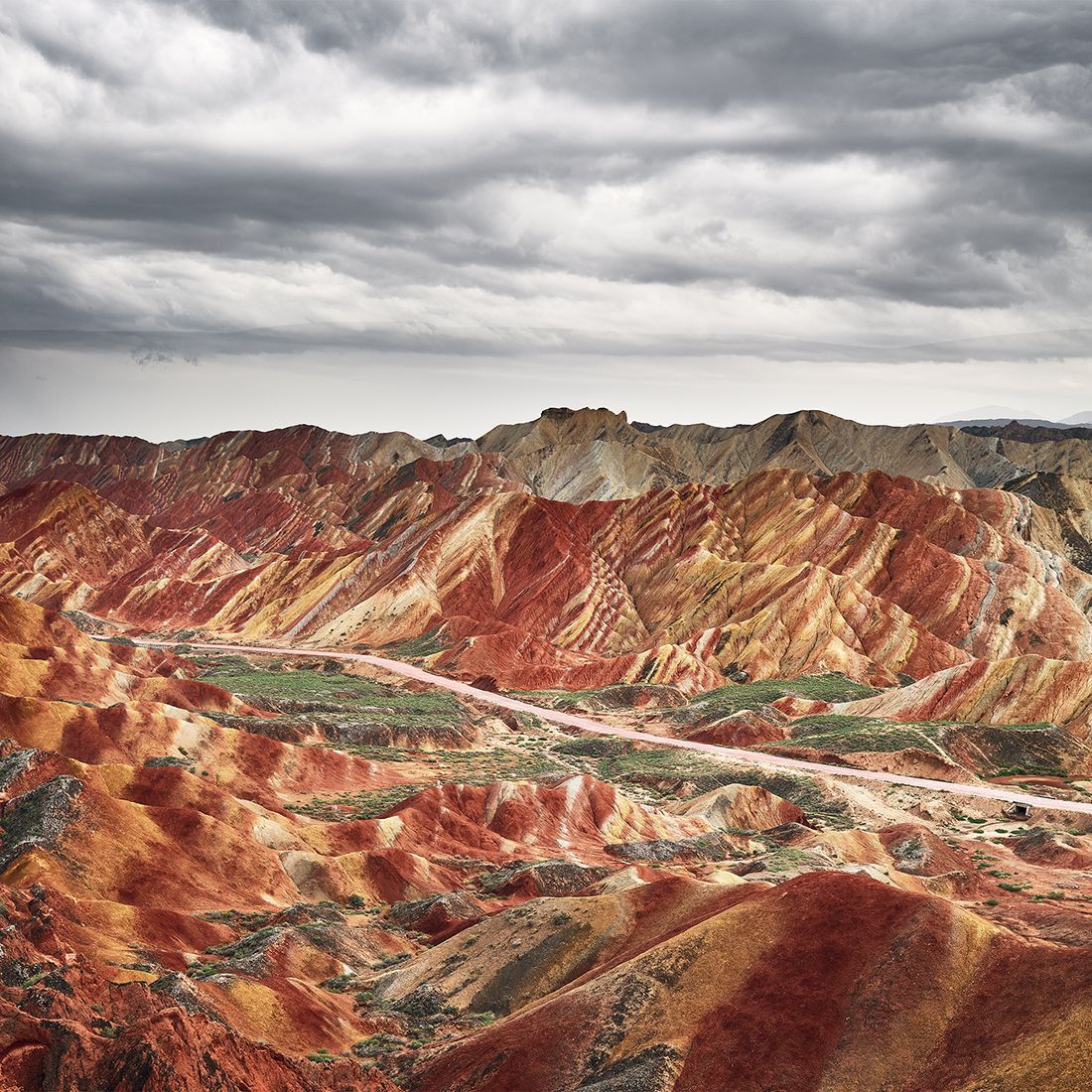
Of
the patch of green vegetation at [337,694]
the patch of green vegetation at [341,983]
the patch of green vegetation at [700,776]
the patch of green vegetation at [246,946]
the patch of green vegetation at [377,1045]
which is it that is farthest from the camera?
the patch of green vegetation at [337,694]

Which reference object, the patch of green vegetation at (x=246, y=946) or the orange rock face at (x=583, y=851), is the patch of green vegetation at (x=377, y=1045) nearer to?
the orange rock face at (x=583, y=851)

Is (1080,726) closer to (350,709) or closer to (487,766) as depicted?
(487,766)

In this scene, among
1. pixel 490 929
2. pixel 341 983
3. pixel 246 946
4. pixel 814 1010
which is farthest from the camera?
pixel 490 929

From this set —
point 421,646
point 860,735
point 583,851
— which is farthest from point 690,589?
point 583,851

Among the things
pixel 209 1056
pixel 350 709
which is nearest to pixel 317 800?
pixel 350 709

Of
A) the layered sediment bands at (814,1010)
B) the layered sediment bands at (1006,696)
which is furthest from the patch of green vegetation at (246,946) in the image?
the layered sediment bands at (1006,696)

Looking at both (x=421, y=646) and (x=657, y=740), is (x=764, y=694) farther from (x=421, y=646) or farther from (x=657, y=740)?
(x=421, y=646)
